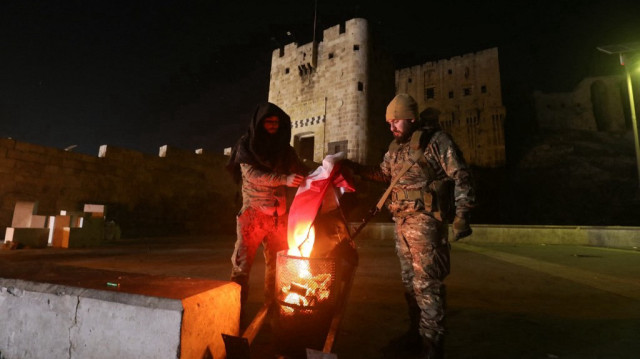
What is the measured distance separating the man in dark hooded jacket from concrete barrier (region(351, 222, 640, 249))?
670 cm

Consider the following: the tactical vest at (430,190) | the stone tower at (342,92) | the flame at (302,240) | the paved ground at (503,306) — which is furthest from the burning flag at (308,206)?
the stone tower at (342,92)

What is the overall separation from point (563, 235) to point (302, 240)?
11.3 m

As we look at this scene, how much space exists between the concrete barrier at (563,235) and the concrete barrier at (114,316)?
7847mm

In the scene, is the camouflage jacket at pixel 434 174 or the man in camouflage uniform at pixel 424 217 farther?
A: the camouflage jacket at pixel 434 174

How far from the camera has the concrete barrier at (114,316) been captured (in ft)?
4.82

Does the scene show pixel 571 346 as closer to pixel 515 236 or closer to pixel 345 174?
pixel 345 174

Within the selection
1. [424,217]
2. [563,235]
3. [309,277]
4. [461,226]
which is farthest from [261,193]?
[563,235]

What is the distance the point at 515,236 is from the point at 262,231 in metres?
10.8

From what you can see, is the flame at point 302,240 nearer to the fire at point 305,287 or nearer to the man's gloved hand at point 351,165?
the fire at point 305,287

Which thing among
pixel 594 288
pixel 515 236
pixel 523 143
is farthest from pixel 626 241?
pixel 523 143

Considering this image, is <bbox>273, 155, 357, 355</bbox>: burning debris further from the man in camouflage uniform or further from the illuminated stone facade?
the illuminated stone facade

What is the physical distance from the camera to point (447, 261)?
2.23 meters

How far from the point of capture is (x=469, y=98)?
98.0 ft

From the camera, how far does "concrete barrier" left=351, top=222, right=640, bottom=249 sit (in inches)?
341
